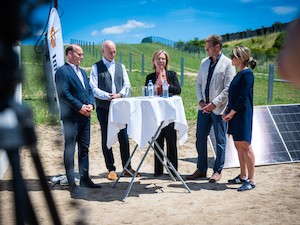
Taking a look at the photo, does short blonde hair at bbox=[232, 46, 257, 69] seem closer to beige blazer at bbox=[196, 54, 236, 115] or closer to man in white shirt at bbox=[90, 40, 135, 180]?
beige blazer at bbox=[196, 54, 236, 115]

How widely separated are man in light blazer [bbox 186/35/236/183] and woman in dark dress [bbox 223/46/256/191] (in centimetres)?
32

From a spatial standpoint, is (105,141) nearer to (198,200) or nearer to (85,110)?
(85,110)

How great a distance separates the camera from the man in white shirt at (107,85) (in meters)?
5.82

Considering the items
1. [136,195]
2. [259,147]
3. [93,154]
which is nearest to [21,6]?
[136,195]

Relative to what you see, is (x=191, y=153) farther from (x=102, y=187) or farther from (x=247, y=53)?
(x=247, y=53)

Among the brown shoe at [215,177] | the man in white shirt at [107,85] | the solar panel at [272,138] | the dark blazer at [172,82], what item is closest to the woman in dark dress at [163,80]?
the dark blazer at [172,82]

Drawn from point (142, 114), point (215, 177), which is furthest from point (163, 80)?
point (215, 177)

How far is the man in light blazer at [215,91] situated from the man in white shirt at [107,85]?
1.18 metres

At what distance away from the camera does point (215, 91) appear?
5.58 m

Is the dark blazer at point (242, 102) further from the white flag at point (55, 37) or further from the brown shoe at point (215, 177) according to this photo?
the white flag at point (55, 37)

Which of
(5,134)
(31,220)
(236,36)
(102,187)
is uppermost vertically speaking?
(236,36)

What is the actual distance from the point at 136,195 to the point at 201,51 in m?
55.8

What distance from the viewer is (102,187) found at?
5539 mm

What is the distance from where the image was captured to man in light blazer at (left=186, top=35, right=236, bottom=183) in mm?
5531
